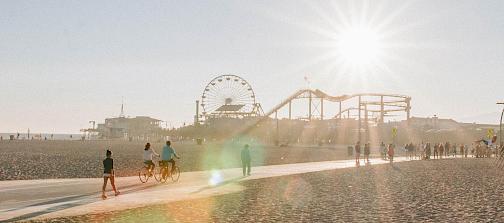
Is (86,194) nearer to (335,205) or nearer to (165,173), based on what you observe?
(165,173)

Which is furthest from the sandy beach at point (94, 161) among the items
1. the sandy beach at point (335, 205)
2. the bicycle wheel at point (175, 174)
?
the sandy beach at point (335, 205)

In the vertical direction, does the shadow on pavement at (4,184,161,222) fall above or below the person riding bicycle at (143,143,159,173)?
below

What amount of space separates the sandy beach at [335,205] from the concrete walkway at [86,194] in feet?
2.57

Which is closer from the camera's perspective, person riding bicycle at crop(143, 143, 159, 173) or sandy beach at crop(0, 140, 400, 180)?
person riding bicycle at crop(143, 143, 159, 173)

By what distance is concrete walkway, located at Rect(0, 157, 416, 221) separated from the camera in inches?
516

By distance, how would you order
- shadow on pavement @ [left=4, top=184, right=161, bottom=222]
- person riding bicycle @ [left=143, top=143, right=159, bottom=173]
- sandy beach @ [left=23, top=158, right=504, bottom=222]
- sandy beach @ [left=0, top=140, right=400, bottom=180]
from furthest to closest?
sandy beach @ [left=0, top=140, right=400, bottom=180] → person riding bicycle @ [left=143, top=143, right=159, bottom=173] → sandy beach @ [left=23, top=158, right=504, bottom=222] → shadow on pavement @ [left=4, top=184, right=161, bottom=222]

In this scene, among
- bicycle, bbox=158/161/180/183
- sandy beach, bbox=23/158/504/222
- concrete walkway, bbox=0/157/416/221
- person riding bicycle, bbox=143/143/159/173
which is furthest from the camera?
bicycle, bbox=158/161/180/183

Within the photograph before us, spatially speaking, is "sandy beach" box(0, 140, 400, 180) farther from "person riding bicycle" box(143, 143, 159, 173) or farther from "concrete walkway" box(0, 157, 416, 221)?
"person riding bicycle" box(143, 143, 159, 173)

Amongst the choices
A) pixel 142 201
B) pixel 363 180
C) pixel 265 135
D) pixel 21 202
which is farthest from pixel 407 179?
pixel 265 135

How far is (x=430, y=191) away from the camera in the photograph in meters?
19.8

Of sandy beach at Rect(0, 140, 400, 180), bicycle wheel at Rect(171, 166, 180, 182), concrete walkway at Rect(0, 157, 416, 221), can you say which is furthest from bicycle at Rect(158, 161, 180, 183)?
sandy beach at Rect(0, 140, 400, 180)

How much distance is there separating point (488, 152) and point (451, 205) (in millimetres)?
49384

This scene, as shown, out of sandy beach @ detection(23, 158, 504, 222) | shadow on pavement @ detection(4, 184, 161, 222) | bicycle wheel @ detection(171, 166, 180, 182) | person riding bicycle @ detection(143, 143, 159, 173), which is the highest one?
person riding bicycle @ detection(143, 143, 159, 173)

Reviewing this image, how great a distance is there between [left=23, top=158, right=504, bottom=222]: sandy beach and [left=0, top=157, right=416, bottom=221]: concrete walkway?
0.78 meters
